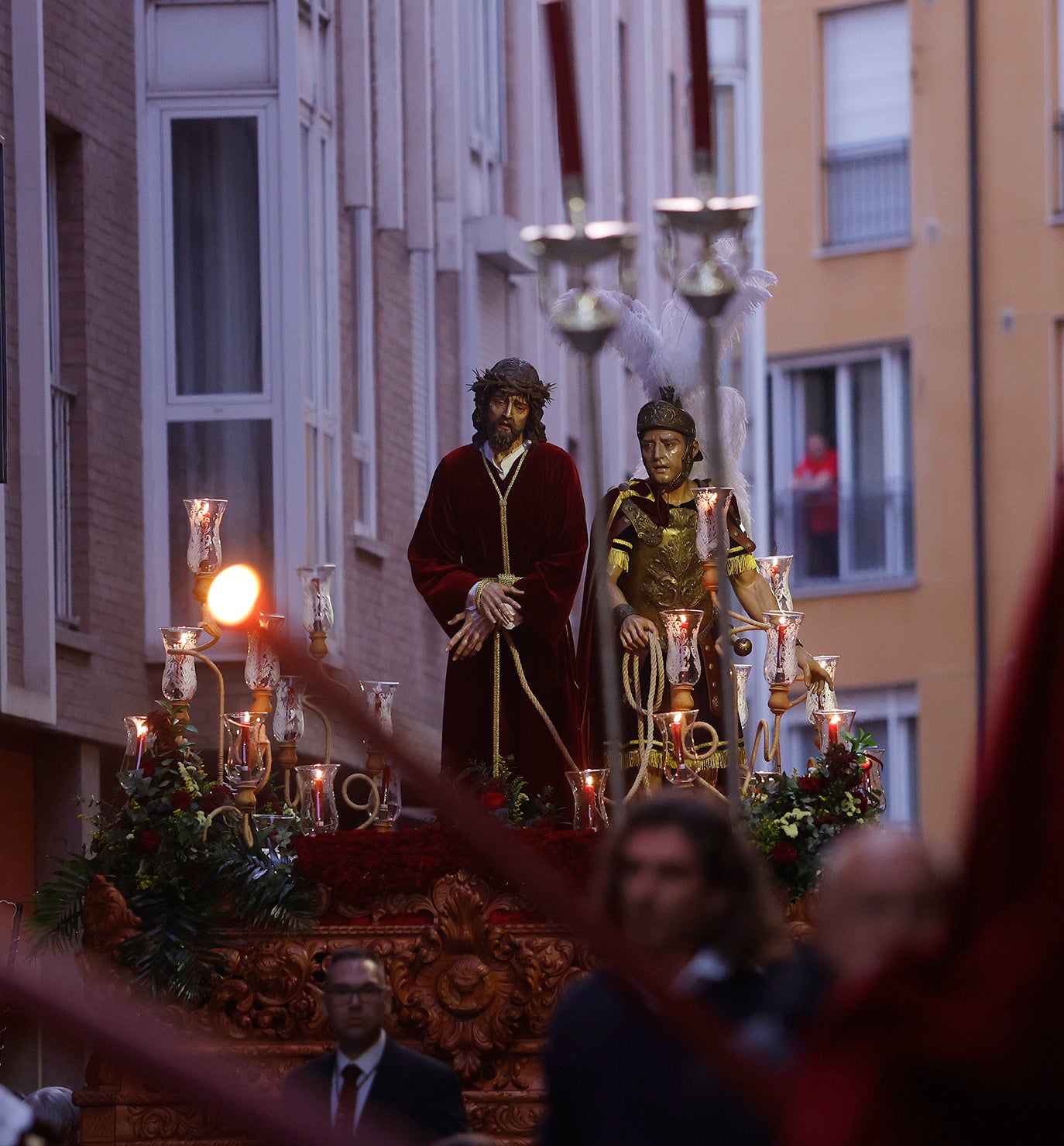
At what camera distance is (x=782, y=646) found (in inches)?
362

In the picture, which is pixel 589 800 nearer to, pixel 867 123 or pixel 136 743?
pixel 136 743

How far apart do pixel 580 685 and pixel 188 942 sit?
2443 millimetres

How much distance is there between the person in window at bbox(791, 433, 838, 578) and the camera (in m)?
23.9

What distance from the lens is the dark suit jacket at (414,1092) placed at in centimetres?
566

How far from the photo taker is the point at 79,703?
42.6ft

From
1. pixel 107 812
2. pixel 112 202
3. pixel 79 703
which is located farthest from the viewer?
pixel 112 202

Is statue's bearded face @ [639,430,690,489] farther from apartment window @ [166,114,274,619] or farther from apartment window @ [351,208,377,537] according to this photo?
apartment window @ [351,208,377,537]

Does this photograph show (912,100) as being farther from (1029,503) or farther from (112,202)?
(112,202)

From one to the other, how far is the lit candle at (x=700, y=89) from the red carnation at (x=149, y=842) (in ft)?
17.4

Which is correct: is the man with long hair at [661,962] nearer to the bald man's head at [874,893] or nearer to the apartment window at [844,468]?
the bald man's head at [874,893]

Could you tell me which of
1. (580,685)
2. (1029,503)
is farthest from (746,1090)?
(1029,503)

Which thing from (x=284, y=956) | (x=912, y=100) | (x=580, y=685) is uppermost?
(x=912, y=100)

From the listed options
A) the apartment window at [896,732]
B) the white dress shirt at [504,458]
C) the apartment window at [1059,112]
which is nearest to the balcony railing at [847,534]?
the apartment window at [896,732]

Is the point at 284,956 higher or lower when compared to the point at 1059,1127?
lower
